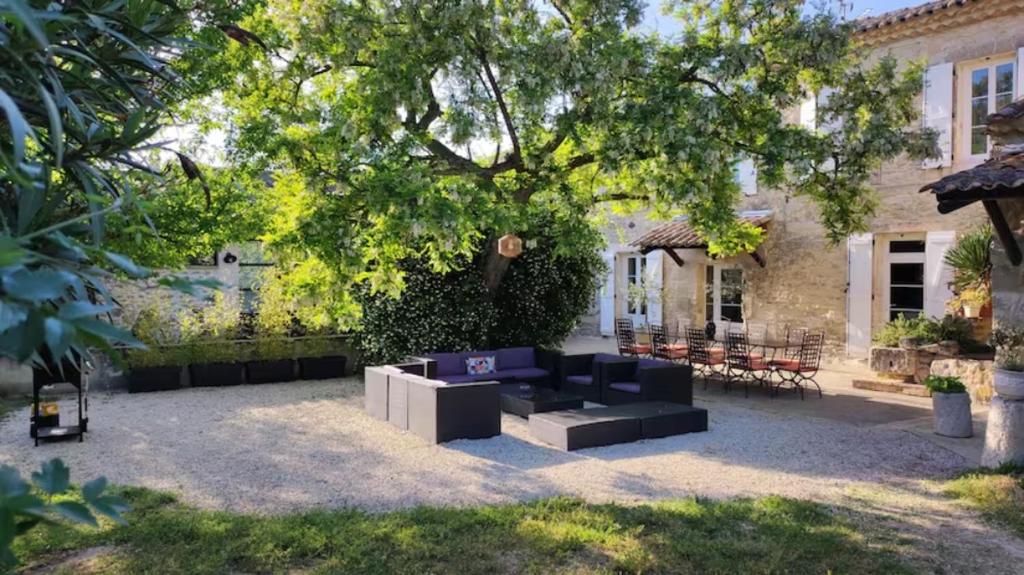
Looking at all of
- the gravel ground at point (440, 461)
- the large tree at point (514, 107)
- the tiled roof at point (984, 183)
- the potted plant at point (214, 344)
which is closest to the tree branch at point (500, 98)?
the large tree at point (514, 107)

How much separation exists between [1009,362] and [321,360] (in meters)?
9.97

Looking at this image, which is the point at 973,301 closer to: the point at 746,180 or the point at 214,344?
the point at 746,180

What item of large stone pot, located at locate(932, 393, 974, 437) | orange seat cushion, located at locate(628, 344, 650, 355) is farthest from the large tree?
orange seat cushion, located at locate(628, 344, 650, 355)

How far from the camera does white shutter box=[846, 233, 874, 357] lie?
12180 mm

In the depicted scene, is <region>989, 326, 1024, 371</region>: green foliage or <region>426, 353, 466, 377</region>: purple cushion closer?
<region>989, 326, 1024, 371</region>: green foliage

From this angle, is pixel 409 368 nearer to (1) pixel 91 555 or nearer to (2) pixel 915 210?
(1) pixel 91 555

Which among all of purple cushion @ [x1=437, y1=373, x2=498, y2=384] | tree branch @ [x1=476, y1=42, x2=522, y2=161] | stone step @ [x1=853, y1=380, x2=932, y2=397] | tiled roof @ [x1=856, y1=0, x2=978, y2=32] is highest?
tiled roof @ [x1=856, y1=0, x2=978, y2=32]

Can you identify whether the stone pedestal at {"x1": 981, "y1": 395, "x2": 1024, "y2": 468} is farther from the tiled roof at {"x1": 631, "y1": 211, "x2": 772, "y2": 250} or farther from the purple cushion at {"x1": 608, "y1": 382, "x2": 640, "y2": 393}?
the tiled roof at {"x1": 631, "y1": 211, "x2": 772, "y2": 250}

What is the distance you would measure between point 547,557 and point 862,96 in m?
7.51

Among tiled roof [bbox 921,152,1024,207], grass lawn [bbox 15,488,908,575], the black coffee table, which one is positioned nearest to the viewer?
grass lawn [bbox 15,488,908,575]

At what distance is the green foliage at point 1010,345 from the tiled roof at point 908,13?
21.5ft

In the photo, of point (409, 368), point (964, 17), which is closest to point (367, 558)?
point (409, 368)

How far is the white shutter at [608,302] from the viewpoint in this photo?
1772 centimetres

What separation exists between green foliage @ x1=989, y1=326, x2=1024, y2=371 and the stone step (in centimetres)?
456
